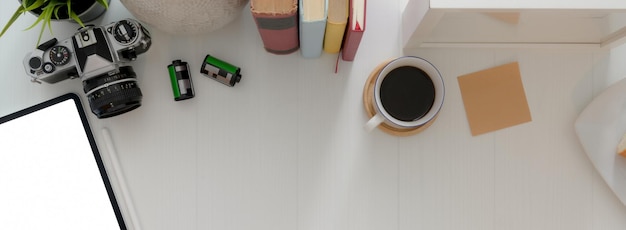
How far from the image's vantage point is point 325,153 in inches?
27.5

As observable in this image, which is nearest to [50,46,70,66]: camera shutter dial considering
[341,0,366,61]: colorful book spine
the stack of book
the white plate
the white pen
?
the white pen

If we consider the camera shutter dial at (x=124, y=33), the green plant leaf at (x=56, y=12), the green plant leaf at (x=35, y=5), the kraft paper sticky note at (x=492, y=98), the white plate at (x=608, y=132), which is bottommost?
the white plate at (x=608, y=132)

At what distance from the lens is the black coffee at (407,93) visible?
637 millimetres

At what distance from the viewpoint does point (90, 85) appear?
0.62 m

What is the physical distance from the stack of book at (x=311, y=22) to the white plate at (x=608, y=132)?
0.34 m

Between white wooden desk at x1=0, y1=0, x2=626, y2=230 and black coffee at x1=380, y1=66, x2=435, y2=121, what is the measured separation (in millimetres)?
66

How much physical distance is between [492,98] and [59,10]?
22.5 inches

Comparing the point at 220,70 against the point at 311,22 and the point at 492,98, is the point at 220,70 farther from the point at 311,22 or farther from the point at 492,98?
the point at 492,98

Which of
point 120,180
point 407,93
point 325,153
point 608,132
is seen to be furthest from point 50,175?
point 608,132

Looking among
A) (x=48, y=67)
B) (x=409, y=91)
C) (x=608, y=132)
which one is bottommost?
(x=608, y=132)

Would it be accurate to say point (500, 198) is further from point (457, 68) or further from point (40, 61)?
point (40, 61)

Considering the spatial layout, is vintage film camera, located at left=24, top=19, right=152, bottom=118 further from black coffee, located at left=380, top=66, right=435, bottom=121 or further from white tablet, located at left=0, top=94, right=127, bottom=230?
black coffee, located at left=380, top=66, right=435, bottom=121

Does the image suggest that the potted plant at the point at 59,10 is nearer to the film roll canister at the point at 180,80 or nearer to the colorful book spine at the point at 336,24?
the film roll canister at the point at 180,80

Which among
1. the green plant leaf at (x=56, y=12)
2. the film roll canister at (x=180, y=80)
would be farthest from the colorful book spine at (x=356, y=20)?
the green plant leaf at (x=56, y=12)
